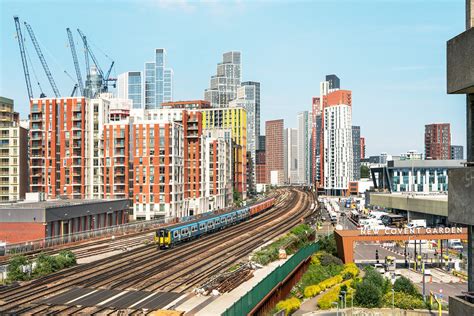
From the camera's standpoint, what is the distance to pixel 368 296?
137 feet

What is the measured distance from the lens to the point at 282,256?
5950 cm

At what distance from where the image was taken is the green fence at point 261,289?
31.9m

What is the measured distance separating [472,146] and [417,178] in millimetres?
145412

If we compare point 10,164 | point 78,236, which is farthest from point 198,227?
point 10,164

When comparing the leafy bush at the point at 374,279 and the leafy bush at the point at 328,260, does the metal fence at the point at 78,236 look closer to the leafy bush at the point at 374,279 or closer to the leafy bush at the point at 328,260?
the leafy bush at the point at 328,260

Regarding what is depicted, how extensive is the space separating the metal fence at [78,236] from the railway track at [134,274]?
11.9 metres

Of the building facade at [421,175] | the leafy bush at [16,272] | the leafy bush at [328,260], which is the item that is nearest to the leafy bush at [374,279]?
the leafy bush at [328,260]

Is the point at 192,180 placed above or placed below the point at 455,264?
above

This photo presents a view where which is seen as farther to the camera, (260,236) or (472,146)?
(260,236)

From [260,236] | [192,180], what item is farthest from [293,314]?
[192,180]

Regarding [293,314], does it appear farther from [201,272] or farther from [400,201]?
[400,201]

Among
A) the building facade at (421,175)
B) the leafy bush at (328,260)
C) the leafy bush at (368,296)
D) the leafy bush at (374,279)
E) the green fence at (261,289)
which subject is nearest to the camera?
the green fence at (261,289)

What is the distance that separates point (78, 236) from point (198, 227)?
18.2 meters

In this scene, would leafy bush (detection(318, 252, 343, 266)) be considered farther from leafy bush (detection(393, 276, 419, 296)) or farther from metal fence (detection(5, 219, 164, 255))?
metal fence (detection(5, 219, 164, 255))
